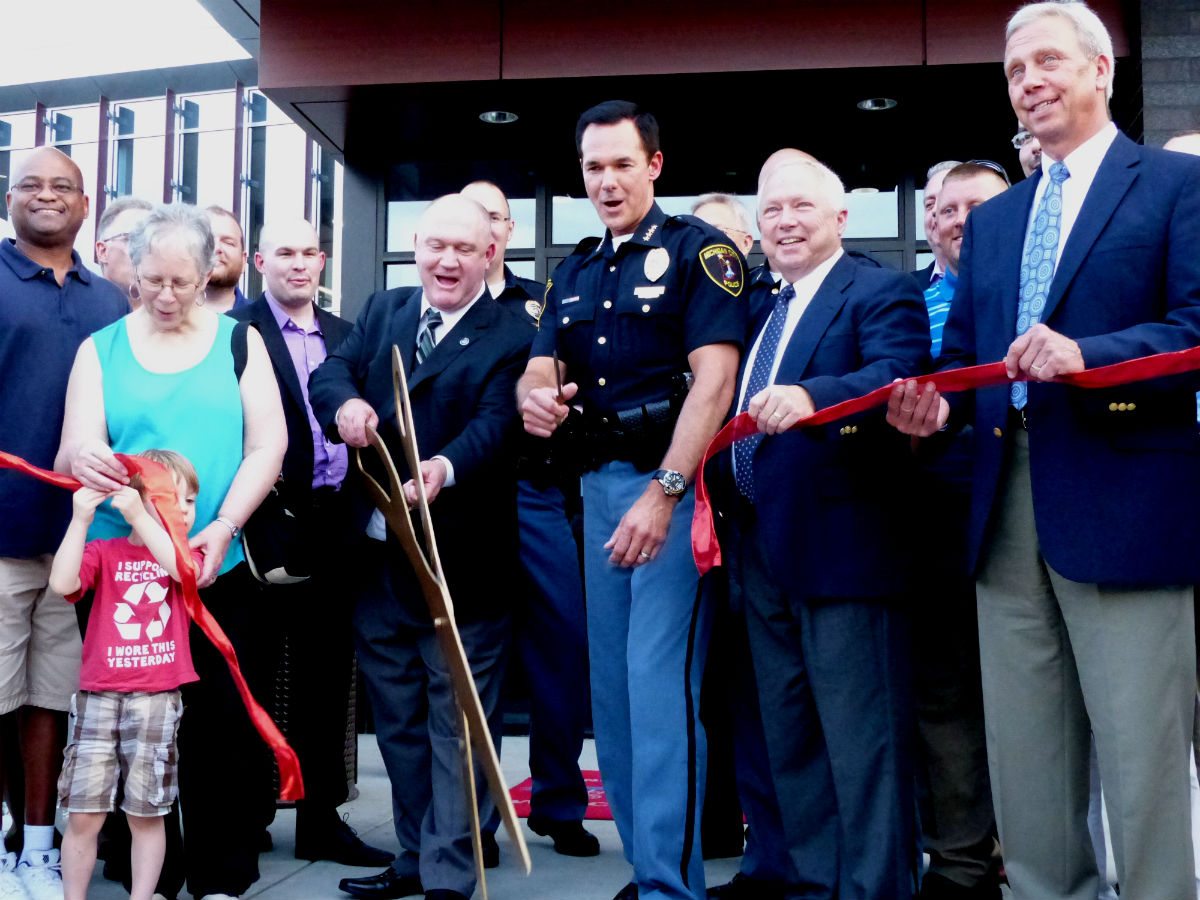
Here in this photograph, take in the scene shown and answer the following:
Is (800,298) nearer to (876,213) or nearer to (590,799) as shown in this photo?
(590,799)

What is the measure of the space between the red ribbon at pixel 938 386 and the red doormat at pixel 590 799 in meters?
1.54

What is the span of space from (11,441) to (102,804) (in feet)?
3.29

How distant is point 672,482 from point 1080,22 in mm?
1179

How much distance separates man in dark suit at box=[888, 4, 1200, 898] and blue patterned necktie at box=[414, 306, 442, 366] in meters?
1.30

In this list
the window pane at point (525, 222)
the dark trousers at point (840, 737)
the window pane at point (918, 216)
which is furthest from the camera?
the window pane at point (525, 222)

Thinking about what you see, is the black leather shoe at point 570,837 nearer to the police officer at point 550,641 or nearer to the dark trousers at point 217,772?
the police officer at point 550,641

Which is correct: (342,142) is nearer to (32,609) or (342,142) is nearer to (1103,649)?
(32,609)

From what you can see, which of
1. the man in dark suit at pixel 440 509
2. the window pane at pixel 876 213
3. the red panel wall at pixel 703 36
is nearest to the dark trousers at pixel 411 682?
the man in dark suit at pixel 440 509

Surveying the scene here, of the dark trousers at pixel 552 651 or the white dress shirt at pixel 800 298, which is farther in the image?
the dark trousers at pixel 552 651

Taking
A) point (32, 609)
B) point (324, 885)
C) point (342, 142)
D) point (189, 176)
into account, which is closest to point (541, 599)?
point (324, 885)

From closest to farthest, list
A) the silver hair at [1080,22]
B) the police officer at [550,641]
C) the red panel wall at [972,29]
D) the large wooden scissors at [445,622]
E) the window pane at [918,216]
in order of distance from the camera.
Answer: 1. the large wooden scissors at [445,622]
2. the silver hair at [1080,22]
3. the police officer at [550,641]
4. the red panel wall at [972,29]
5. the window pane at [918,216]

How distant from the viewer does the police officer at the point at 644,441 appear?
246 centimetres

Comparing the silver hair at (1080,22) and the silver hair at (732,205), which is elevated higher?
the silver hair at (732,205)

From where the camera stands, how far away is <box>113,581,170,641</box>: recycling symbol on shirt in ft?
8.29
